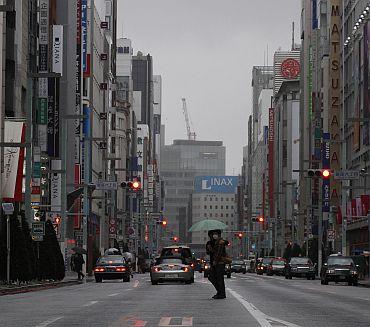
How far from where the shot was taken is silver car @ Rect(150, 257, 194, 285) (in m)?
52.9

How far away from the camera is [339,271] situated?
60.1 metres

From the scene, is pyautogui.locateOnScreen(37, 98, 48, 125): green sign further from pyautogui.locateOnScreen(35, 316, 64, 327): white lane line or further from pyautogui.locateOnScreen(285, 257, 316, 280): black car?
pyautogui.locateOnScreen(35, 316, 64, 327): white lane line

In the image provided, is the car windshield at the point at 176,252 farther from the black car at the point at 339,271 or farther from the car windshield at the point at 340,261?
the car windshield at the point at 340,261

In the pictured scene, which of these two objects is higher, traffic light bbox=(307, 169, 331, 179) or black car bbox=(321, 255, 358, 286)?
traffic light bbox=(307, 169, 331, 179)

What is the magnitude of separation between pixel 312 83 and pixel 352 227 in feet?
158

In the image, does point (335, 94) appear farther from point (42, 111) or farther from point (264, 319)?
point (264, 319)

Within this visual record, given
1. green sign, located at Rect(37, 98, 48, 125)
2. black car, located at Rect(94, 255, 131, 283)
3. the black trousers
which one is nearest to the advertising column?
green sign, located at Rect(37, 98, 48, 125)

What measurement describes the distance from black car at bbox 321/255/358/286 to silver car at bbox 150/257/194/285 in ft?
32.0

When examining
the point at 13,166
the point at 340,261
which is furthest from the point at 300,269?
the point at 13,166

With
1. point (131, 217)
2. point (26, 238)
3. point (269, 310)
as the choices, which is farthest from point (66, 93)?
point (131, 217)

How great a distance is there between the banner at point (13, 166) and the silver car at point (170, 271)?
618 inches

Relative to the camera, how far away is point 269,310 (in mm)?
24047

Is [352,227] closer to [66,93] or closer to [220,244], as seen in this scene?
[66,93]

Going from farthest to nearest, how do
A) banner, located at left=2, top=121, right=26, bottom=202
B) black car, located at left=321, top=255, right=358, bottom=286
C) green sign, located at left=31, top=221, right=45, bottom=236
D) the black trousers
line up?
banner, located at left=2, top=121, right=26, bottom=202 < black car, located at left=321, top=255, right=358, bottom=286 < green sign, located at left=31, top=221, right=45, bottom=236 < the black trousers
